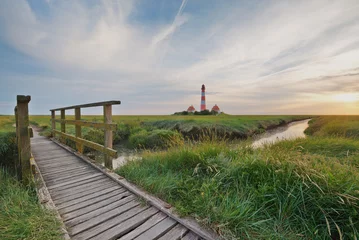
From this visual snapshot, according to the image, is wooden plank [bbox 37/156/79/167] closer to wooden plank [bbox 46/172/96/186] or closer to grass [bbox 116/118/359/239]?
wooden plank [bbox 46/172/96/186]

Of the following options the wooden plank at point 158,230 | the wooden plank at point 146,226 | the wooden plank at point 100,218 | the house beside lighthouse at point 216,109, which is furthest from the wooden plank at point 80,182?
the house beside lighthouse at point 216,109

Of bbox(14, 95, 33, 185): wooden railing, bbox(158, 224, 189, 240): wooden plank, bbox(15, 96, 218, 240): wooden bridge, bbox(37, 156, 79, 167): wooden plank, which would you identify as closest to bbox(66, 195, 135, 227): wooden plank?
bbox(15, 96, 218, 240): wooden bridge

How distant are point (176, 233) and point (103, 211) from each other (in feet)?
3.49

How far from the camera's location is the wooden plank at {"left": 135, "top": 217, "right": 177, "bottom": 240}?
1699 millimetres

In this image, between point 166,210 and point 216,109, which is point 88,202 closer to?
point 166,210

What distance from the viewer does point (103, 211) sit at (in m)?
2.14

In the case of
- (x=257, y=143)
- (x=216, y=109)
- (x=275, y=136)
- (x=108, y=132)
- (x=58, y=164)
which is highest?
(x=216, y=109)

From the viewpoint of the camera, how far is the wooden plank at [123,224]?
5.61ft

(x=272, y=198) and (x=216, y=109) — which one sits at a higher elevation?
(x=216, y=109)

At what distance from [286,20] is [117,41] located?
7.04m

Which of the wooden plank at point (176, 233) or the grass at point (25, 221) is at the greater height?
the grass at point (25, 221)

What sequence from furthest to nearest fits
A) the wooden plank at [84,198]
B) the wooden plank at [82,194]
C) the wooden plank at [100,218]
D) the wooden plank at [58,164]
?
the wooden plank at [58,164]
the wooden plank at [82,194]
the wooden plank at [84,198]
the wooden plank at [100,218]

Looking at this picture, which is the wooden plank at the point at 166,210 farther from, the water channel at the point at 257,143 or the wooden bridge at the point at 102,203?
the water channel at the point at 257,143

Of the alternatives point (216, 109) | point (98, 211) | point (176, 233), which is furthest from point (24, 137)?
point (216, 109)
